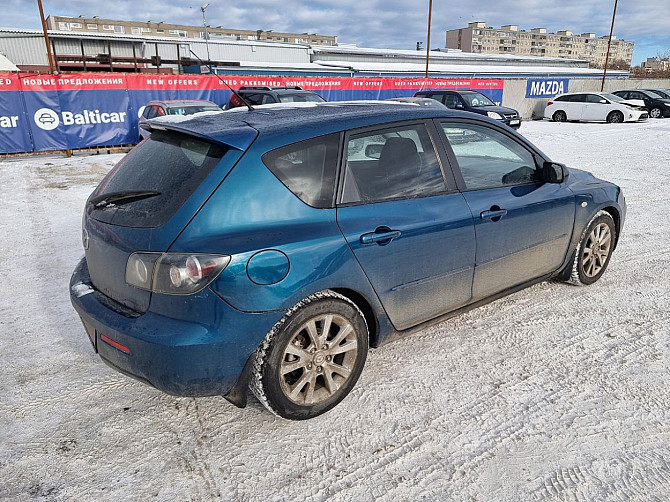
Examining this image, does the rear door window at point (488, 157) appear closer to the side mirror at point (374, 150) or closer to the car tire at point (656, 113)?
the side mirror at point (374, 150)

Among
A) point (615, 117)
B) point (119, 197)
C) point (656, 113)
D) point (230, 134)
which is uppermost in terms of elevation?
point (230, 134)

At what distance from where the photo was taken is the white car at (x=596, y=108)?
22266 mm

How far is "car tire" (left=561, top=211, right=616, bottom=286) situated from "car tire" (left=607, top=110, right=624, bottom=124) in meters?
21.4

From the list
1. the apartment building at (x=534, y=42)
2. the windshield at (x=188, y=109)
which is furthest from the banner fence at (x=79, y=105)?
the apartment building at (x=534, y=42)

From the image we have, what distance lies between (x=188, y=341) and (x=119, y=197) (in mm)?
963

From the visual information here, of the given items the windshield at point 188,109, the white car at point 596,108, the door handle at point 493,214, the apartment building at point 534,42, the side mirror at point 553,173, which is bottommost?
the white car at point 596,108

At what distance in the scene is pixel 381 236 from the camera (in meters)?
2.78

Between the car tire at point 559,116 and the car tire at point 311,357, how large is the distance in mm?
24887

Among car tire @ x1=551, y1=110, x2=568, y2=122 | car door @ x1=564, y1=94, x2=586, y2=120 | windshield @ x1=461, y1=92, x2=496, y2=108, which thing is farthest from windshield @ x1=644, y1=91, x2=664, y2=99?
windshield @ x1=461, y1=92, x2=496, y2=108

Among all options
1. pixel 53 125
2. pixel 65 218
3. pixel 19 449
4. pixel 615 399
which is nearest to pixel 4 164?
pixel 53 125

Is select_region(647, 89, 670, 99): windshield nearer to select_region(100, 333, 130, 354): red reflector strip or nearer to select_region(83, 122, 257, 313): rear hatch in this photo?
select_region(83, 122, 257, 313): rear hatch

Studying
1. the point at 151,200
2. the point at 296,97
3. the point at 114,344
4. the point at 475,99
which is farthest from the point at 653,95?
the point at 114,344

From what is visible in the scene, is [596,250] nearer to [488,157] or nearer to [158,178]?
[488,157]

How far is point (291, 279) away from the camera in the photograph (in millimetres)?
2430
